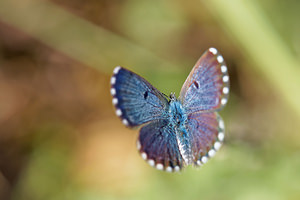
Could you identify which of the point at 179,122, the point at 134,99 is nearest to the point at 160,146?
the point at 179,122

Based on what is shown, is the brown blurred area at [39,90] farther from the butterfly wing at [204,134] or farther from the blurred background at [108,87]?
the butterfly wing at [204,134]

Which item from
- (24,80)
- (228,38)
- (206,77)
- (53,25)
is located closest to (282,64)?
(228,38)

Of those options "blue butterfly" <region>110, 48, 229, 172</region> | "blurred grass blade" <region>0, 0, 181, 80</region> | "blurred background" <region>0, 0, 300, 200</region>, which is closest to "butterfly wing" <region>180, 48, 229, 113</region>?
"blue butterfly" <region>110, 48, 229, 172</region>

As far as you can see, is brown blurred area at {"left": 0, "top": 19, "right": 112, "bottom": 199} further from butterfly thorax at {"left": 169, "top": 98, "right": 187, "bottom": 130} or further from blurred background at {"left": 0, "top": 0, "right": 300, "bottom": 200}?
butterfly thorax at {"left": 169, "top": 98, "right": 187, "bottom": 130}

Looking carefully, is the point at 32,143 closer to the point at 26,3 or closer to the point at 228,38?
the point at 26,3

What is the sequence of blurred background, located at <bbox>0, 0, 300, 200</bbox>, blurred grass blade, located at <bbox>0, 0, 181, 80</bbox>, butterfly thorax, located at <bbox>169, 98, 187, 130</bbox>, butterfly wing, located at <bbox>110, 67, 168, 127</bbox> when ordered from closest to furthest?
butterfly wing, located at <bbox>110, 67, 168, 127</bbox> < butterfly thorax, located at <bbox>169, 98, 187, 130</bbox> < blurred background, located at <bbox>0, 0, 300, 200</bbox> < blurred grass blade, located at <bbox>0, 0, 181, 80</bbox>
